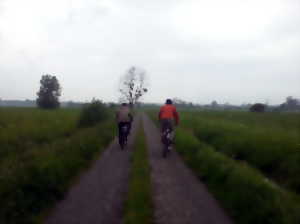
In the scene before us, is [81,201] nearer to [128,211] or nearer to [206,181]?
[128,211]

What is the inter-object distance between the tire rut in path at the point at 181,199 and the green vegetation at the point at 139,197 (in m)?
0.16

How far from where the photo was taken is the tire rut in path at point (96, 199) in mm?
5434

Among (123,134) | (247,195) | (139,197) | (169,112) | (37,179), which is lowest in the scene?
(139,197)

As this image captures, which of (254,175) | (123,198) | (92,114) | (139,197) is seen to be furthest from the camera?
(92,114)

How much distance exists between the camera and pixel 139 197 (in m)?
6.32

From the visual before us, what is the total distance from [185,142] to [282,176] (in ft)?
21.2

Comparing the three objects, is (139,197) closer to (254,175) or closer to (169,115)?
(254,175)

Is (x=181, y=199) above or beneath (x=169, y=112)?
beneath

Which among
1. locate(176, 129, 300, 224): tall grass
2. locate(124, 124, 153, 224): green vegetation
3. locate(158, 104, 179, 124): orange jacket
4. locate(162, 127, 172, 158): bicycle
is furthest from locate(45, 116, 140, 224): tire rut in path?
locate(158, 104, 179, 124): orange jacket

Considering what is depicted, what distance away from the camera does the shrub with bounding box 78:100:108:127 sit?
2520cm

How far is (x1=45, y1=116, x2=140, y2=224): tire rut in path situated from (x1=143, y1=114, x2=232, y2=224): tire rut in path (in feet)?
2.64

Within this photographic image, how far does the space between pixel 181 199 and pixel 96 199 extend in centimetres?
188

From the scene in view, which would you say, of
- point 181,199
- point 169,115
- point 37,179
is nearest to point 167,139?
point 169,115

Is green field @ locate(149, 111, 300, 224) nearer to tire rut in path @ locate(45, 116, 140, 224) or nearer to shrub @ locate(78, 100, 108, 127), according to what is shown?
tire rut in path @ locate(45, 116, 140, 224)
